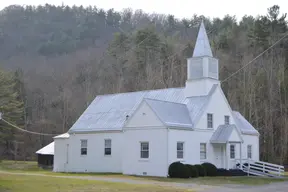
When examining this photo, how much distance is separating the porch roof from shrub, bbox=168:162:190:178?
5.78m

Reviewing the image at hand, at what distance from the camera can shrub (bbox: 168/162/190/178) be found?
31.9 m

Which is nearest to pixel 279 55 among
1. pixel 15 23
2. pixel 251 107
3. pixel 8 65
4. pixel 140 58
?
pixel 251 107

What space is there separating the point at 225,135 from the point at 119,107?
10.4m

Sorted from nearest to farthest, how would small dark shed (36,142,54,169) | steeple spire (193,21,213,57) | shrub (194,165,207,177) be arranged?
shrub (194,165,207,177) → steeple spire (193,21,213,57) → small dark shed (36,142,54,169)

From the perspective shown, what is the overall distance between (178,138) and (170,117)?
68.7 inches

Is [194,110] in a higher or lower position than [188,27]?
lower

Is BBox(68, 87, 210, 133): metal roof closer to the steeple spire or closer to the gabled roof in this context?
the gabled roof

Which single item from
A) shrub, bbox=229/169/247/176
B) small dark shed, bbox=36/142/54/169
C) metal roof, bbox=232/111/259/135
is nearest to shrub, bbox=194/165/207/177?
shrub, bbox=229/169/247/176

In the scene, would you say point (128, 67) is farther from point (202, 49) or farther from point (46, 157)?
point (202, 49)

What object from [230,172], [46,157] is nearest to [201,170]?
[230,172]

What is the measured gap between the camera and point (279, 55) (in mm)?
65250

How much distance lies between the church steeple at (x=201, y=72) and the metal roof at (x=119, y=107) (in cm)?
76

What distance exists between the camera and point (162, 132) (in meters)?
32.9

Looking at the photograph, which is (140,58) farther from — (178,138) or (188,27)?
(178,138)
